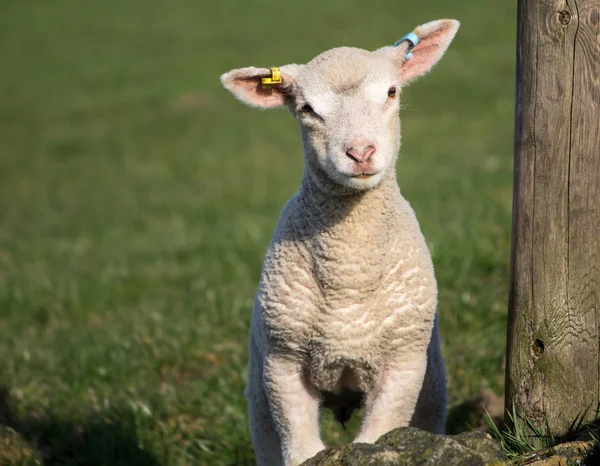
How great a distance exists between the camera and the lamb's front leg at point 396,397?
13.4ft

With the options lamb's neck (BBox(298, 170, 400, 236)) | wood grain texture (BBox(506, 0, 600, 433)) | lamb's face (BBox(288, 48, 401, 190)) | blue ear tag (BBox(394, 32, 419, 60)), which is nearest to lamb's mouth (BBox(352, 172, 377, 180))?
lamb's face (BBox(288, 48, 401, 190))

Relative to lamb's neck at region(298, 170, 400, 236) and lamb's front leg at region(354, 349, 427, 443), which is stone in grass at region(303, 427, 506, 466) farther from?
lamb's neck at region(298, 170, 400, 236)

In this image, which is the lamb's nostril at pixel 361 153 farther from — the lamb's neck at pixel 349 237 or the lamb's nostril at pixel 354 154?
the lamb's neck at pixel 349 237

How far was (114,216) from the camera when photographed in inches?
561

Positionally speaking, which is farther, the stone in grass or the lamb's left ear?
the lamb's left ear

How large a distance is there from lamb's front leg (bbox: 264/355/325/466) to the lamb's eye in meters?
1.08

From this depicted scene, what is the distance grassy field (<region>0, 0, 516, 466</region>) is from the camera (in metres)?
5.98

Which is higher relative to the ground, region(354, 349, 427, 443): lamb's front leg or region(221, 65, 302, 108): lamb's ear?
region(221, 65, 302, 108): lamb's ear

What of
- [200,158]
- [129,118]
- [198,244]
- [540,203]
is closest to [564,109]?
[540,203]

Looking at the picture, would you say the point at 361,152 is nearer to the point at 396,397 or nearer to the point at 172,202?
the point at 396,397

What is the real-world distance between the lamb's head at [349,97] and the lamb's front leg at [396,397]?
834mm

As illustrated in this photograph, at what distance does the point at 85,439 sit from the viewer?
5609 mm

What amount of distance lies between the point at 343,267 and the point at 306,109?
0.71 m

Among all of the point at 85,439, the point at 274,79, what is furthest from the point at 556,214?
the point at 85,439
